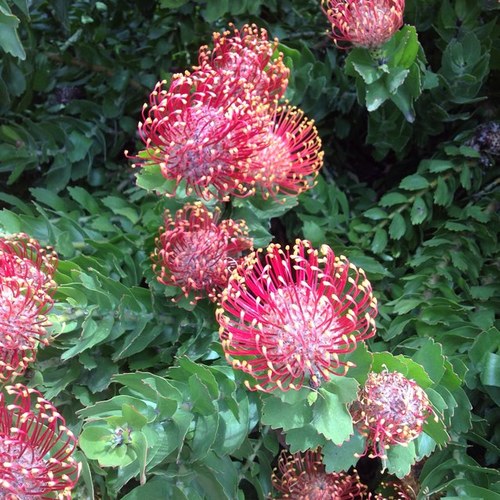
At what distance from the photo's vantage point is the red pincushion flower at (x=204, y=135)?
781mm

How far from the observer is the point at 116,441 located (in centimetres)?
63

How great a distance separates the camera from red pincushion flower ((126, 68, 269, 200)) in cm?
78

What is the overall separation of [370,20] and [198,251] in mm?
463

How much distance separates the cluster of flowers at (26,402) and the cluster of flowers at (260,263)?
181 millimetres

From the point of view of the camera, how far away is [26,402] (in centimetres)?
66

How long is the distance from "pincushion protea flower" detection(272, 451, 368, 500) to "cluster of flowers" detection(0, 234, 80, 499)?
0.35m

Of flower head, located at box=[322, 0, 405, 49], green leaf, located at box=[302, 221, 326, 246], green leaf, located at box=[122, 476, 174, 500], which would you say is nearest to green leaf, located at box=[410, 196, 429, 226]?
green leaf, located at box=[302, 221, 326, 246]

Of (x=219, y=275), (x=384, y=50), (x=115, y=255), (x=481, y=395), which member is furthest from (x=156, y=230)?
(x=481, y=395)

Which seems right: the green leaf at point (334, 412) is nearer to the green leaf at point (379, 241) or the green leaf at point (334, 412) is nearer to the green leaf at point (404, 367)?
the green leaf at point (404, 367)

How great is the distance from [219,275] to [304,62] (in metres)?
0.51

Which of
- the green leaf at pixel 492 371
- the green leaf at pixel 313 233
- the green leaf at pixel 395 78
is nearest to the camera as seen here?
the green leaf at pixel 492 371

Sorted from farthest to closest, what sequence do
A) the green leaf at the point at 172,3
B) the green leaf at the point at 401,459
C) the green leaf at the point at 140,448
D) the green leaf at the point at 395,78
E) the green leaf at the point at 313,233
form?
the green leaf at the point at 172,3 < the green leaf at the point at 313,233 < the green leaf at the point at 395,78 < the green leaf at the point at 401,459 < the green leaf at the point at 140,448

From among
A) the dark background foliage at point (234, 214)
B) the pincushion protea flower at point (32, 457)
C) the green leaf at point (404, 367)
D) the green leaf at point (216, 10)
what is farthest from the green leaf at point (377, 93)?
the pincushion protea flower at point (32, 457)

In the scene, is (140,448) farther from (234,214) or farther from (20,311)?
(234,214)
